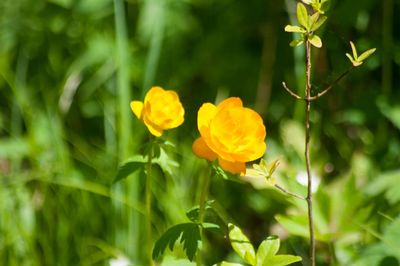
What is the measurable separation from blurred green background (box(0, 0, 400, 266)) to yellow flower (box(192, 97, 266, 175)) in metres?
0.26

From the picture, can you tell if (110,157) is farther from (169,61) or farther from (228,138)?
(228,138)

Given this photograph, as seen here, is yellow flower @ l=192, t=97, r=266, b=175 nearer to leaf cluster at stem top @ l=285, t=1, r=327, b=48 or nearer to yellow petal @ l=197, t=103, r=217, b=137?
yellow petal @ l=197, t=103, r=217, b=137

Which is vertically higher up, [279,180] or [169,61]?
[169,61]

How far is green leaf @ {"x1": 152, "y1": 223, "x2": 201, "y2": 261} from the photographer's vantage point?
95 centimetres

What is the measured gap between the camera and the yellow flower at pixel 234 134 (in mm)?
890

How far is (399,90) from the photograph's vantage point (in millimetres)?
1783

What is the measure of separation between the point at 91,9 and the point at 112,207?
2.19 feet

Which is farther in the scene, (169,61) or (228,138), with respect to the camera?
(169,61)

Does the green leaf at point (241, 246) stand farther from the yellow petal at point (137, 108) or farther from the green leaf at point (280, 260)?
the yellow petal at point (137, 108)

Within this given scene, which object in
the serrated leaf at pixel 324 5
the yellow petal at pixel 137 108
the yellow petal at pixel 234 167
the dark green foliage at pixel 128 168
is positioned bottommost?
the dark green foliage at pixel 128 168

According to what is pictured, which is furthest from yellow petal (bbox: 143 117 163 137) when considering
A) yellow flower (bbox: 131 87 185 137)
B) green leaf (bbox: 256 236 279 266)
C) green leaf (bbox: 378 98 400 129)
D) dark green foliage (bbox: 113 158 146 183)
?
green leaf (bbox: 378 98 400 129)

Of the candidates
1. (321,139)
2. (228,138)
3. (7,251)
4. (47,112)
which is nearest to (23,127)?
(47,112)

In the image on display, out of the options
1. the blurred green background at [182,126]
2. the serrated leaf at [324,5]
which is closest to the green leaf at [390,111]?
the blurred green background at [182,126]

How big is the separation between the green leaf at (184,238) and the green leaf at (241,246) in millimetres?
58
